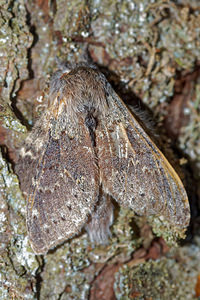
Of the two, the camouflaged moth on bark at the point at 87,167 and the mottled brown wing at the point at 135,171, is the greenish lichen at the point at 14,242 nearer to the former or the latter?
the camouflaged moth on bark at the point at 87,167

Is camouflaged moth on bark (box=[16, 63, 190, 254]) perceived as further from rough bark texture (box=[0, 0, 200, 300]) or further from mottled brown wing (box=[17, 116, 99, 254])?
rough bark texture (box=[0, 0, 200, 300])

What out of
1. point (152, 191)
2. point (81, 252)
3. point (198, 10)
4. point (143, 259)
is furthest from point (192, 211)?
point (198, 10)

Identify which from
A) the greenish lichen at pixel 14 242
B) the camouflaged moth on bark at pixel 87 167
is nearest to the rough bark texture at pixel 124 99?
the greenish lichen at pixel 14 242

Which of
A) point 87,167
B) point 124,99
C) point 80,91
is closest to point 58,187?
point 87,167

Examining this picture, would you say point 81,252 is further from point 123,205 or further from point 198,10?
point 198,10

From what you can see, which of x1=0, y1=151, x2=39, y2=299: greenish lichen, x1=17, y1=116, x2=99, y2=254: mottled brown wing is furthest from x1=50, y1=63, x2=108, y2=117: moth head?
x1=0, y1=151, x2=39, y2=299: greenish lichen

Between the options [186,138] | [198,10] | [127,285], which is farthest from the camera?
[186,138]

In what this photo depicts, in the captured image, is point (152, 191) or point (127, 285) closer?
point (152, 191)

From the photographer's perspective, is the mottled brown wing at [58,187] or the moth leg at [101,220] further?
the moth leg at [101,220]

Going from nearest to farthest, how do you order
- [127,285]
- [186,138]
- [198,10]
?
[127,285] < [198,10] < [186,138]
